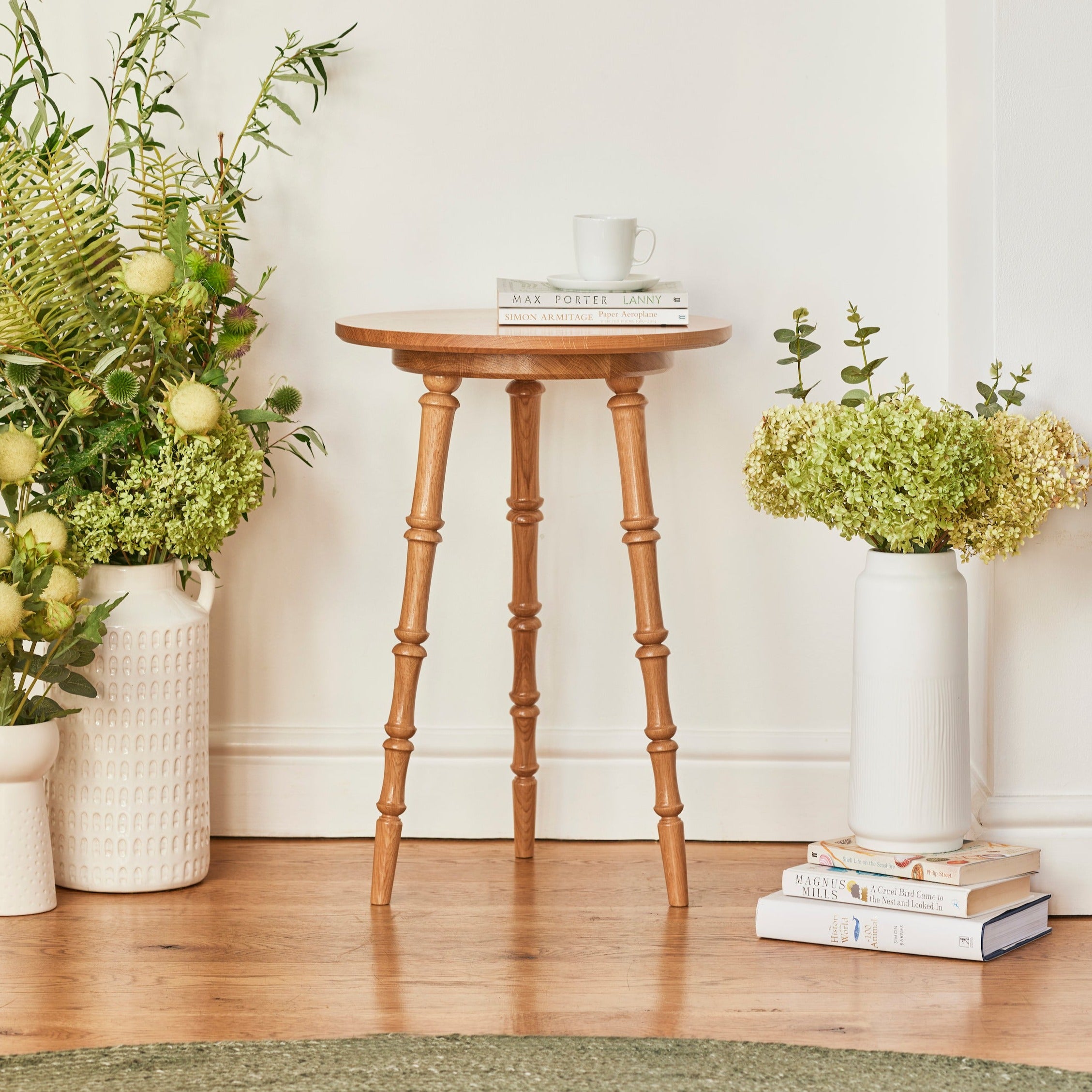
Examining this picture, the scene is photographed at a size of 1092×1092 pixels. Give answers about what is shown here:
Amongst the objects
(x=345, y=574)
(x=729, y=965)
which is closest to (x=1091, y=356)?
(x=729, y=965)

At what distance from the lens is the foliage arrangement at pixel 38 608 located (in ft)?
5.36

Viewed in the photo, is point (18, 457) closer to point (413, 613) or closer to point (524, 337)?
point (413, 613)

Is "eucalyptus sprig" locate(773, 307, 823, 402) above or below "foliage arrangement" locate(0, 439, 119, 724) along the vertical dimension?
above

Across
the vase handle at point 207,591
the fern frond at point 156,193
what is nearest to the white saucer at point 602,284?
the fern frond at point 156,193

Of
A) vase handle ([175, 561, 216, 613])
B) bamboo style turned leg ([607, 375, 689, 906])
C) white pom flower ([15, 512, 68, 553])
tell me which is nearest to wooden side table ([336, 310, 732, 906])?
bamboo style turned leg ([607, 375, 689, 906])

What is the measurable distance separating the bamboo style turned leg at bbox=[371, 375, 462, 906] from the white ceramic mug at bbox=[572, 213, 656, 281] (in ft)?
0.77

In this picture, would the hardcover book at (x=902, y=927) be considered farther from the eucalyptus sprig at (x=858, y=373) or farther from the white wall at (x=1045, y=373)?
the eucalyptus sprig at (x=858, y=373)

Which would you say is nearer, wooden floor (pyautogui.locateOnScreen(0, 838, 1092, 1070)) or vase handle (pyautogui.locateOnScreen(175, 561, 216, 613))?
wooden floor (pyautogui.locateOnScreen(0, 838, 1092, 1070))

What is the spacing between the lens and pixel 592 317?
163 cm

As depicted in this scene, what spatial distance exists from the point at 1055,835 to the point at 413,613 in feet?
2.80

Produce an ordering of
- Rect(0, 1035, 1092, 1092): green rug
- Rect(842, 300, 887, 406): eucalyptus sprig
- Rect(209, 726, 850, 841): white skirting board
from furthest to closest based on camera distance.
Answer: Rect(209, 726, 850, 841): white skirting board → Rect(842, 300, 887, 406): eucalyptus sprig → Rect(0, 1035, 1092, 1092): green rug

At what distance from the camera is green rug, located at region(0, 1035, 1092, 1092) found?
1206 mm

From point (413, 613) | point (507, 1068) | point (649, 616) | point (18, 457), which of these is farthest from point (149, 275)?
point (507, 1068)

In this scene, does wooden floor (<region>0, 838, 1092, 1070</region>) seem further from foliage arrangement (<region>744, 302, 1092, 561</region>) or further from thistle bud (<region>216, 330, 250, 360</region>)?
thistle bud (<region>216, 330, 250, 360</region>)
